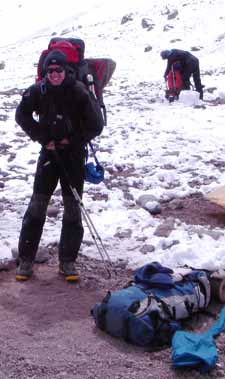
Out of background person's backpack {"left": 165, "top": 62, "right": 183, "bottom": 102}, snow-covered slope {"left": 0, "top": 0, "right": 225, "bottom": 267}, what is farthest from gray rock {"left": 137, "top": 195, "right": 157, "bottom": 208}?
background person's backpack {"left": 165, "top": 62, "right": 183, "bottom": 102}

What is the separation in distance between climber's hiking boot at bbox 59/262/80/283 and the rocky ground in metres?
0.06

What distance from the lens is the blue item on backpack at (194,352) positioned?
4.08 m

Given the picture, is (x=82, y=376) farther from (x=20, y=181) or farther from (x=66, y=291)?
(x=20, y=181)

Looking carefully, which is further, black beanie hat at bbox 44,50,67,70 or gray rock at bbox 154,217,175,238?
gray rock at bbox 154,217,175,238

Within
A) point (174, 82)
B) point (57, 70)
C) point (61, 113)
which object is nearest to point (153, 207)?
point (61, 113)

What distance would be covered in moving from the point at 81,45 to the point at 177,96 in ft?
33.5

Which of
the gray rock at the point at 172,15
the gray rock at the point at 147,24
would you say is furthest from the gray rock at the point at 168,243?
the gray rock at the point at 172,15

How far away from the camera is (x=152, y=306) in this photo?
4.56 metres

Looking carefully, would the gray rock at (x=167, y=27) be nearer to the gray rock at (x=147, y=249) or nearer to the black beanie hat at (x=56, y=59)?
the gray rock at (x=147, y=249)

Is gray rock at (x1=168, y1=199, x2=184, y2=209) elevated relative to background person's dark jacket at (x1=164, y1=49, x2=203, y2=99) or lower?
elevated

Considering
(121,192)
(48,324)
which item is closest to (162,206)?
(121,192)

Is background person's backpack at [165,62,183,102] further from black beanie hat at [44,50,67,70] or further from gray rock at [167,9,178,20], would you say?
gray rock at [167,9,178,20]

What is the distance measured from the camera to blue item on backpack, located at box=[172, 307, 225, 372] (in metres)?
4.08

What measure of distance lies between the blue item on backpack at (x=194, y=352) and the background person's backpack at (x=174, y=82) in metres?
11.7
